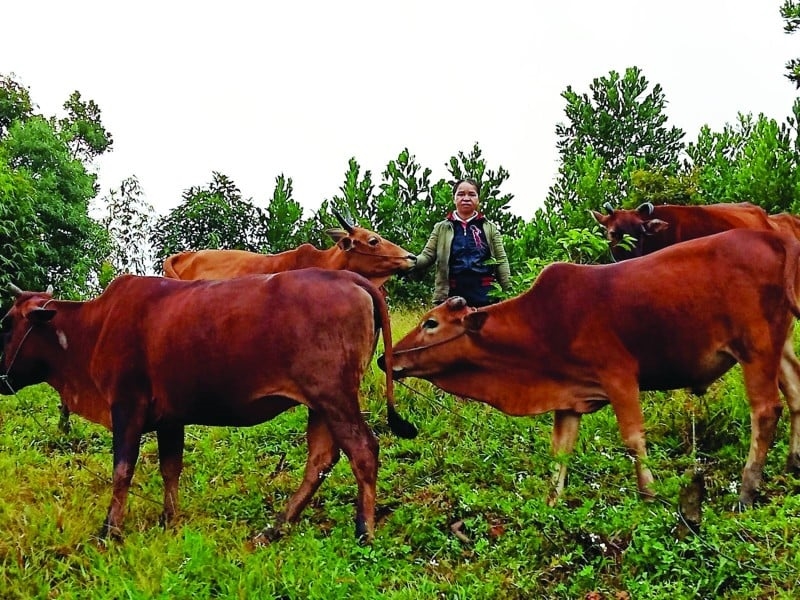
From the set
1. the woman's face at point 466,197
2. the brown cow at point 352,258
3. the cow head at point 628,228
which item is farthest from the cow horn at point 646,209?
the brown cow at point 352,258

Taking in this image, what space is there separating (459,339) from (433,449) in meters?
1.19

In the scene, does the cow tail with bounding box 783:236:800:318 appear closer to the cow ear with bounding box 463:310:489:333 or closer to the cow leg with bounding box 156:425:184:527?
the cow ear with bounding box 463:310:489:333

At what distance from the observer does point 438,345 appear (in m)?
5.77

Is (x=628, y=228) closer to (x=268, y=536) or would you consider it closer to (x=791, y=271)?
(x=791, y=271)

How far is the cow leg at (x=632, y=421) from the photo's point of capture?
4.91 meters

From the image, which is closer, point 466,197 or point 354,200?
point 466,197

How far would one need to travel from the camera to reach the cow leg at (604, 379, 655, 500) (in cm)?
491

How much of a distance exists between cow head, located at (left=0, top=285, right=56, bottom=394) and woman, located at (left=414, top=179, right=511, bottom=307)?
10.8 feet

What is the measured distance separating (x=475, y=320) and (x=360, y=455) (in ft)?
4.67

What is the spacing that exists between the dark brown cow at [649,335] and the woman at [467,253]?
151 cm

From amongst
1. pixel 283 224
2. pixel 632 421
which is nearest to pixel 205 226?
pixel 283 224

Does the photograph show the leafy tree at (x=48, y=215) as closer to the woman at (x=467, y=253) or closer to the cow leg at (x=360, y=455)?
the woman at (x=467, y=253)

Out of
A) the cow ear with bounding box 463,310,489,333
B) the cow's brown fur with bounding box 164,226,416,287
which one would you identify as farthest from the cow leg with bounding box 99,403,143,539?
the cow's brown fur with bounding box 164,226,416,287

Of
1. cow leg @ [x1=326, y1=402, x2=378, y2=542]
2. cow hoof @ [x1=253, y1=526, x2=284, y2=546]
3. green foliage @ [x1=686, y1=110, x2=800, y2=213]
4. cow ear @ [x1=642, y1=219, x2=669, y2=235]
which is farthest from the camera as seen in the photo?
green foliage @ [x1=686, y1=110, x2=800, y2=213]
